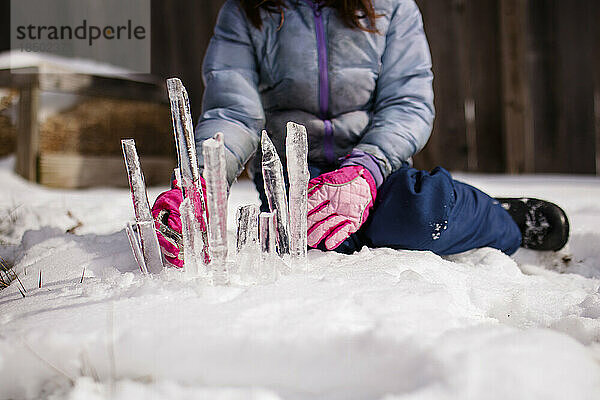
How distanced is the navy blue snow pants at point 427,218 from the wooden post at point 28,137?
7.73ft

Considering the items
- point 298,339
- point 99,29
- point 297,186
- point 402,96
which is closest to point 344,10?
point 402,96

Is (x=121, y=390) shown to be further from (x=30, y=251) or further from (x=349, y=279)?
(x=30, y=251)

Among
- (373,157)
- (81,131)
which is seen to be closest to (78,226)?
(373,157)

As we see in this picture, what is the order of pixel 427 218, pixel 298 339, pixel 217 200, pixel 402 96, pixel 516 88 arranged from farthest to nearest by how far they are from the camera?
pixel 516 88, pixel 402 96, pixel 427 218, pixel 217 200, pixel 298 339

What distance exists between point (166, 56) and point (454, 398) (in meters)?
3.82

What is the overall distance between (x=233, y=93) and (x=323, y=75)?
0.25 meters

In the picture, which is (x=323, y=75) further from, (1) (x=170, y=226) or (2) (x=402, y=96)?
(1) (x=170, y=226)

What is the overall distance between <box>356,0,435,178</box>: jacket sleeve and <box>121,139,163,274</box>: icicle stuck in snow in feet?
1.96

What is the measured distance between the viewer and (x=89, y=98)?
3.23 meters

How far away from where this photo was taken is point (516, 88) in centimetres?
330

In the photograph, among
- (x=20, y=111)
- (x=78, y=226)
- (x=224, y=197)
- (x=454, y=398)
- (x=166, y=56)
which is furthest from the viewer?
(x=166, y=56)

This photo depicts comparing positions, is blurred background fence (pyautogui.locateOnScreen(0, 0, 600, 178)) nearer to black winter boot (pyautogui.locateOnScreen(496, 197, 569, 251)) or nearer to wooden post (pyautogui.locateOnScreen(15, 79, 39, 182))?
black winter boot (pyautogui.locateOnScreen(496, 197, 569, 251))

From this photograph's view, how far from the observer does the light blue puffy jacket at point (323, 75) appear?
4.75ft

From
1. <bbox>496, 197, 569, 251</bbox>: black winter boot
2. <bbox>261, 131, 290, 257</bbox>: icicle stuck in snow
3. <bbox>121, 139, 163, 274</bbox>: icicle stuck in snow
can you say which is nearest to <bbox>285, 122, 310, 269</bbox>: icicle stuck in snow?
<bbox>261, 131, 290, 257</bbox>: icicle stuck in snow
